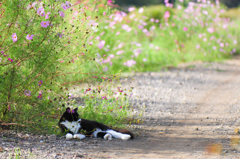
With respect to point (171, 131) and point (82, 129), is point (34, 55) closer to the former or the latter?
point (82, 129)

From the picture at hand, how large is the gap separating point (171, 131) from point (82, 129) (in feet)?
4.02

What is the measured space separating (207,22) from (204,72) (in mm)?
3505

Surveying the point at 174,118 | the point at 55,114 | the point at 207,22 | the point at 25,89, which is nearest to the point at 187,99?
the point at 174,118

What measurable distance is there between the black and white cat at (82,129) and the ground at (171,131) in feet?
0.29

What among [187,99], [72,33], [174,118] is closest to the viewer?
[72,33]

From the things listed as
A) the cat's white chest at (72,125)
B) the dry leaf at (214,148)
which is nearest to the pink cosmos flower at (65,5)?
the cat's white chest at (72,125)

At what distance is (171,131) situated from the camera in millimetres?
4125

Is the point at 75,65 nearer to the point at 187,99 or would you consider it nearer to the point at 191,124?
the point at 191,124

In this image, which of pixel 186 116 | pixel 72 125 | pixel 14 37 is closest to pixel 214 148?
pixel 186 116

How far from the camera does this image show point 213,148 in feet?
11.3


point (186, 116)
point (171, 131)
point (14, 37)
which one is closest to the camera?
point (14, 37)

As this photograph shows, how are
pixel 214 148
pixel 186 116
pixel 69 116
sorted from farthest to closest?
pixel 186 116 < pixel 69 116 < pixel 214 148

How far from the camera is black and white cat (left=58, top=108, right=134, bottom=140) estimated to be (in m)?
3.67

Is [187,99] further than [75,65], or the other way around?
[187,99]
